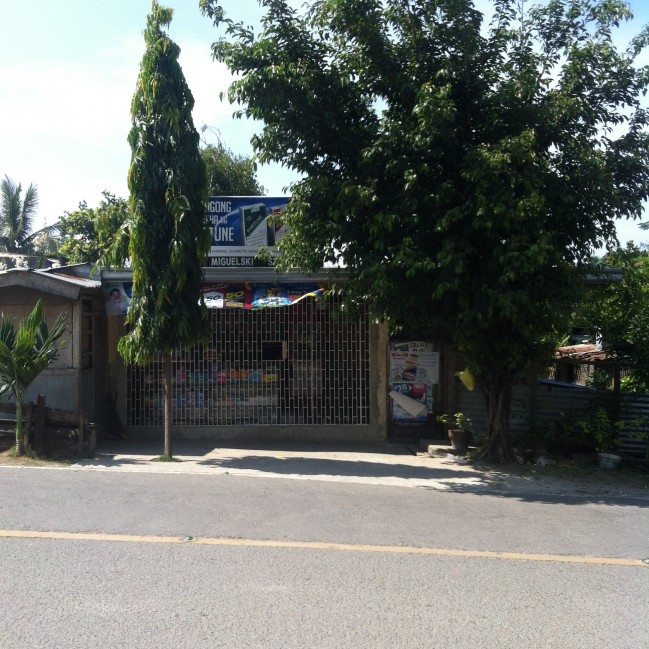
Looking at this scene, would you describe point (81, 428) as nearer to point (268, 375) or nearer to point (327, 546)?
point (268, 375)

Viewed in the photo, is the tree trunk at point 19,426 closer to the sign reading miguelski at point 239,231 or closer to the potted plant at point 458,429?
the sign reading miguelski at point 239,231

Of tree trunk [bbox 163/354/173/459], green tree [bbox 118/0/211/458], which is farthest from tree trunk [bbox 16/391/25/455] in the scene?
tree trunk [bbox 163/354/173/459]

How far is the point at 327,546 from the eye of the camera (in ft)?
20.4

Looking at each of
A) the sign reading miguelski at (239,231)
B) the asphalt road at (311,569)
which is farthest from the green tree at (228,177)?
the asphalt road at (311,569)

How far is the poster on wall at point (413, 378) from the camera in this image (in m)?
12.7

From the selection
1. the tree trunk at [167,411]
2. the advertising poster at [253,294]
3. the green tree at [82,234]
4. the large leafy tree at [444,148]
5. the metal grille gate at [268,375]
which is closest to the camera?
the large leafy tree at [444,148]

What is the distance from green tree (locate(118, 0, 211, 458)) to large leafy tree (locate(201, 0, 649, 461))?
997mm

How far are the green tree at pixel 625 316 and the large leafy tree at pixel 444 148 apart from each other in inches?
43.6

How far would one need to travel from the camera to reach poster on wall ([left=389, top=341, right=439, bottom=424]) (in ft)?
41.7

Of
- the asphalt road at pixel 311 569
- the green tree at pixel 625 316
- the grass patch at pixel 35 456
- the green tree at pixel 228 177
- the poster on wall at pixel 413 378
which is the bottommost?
the asphalt road at pixel 311 569

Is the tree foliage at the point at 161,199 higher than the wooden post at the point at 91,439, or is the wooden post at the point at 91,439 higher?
the tree foliage at the point at 161,199

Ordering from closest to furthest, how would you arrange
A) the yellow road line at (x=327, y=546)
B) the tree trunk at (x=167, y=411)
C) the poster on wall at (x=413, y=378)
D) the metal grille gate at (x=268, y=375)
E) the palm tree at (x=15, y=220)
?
the yellow road line at (x=327, y=546), the tree trunk at (x=167, y=411), the poster on wall at (x=413, y=378), the metal grille gate at (x=268, y=375), the palm tree at (x=15, y=220)

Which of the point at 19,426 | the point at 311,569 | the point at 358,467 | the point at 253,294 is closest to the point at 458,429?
the point at 358,467

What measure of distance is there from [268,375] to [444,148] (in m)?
5.43
